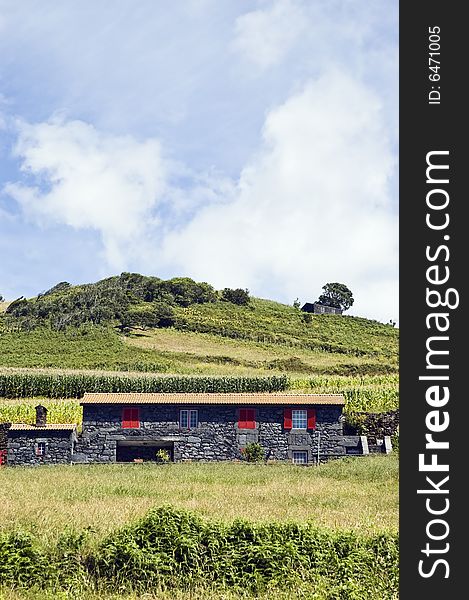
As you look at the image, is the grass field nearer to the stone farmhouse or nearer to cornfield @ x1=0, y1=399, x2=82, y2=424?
the stone farmhouse

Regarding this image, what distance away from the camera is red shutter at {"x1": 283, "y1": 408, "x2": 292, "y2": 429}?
3606 centimetres

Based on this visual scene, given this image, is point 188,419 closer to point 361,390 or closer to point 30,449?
point 30,449

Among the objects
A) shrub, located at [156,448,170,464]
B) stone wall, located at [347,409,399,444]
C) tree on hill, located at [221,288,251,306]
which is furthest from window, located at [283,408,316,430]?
tree on hill, located at [221,288,251,306]

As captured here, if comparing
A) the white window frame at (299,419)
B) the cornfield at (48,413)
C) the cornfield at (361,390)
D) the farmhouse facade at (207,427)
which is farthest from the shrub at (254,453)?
the cornfield at (48,413)

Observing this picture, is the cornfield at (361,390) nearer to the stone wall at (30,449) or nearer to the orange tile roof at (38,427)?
the orange tile roof at (38,427)

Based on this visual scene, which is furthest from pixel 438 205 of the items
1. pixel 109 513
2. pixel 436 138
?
pixel 109 513

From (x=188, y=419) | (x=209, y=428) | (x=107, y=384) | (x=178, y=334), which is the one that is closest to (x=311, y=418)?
(x=209, y=428)

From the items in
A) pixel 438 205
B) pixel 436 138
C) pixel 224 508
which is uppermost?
pixel 436 138

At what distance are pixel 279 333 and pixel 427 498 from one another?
8569 cm

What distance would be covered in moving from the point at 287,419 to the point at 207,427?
13.5 ft

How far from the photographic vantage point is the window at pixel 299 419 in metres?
36.1

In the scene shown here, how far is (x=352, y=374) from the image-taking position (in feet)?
228

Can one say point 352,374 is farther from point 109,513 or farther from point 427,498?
point 427,498

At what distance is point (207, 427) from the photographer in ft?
118
